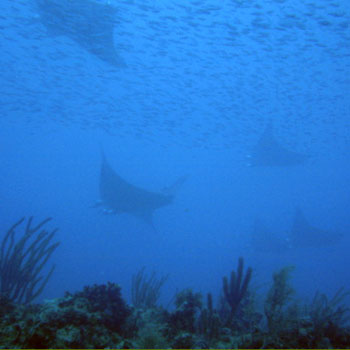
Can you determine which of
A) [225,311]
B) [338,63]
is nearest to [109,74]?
[338,63]

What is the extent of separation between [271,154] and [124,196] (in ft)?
50.6

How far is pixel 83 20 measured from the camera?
43.9 ft

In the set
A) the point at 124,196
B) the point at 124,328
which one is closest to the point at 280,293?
the point at 124,328

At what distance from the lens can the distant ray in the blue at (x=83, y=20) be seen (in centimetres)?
1277

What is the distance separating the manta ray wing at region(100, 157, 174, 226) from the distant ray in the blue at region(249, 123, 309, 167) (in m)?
13.1

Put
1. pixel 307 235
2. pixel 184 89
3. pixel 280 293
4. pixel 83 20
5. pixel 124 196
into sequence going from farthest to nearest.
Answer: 1. pixel 184 89
2. pixel 307 235
3. pixel 124 196
4. pixel 83 20
5. pixel 280 293

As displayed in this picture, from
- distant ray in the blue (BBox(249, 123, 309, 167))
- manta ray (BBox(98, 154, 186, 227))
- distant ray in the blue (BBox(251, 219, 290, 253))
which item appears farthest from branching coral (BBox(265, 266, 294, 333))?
distant ray in the blue (BBox(249, 123, 309, 167))

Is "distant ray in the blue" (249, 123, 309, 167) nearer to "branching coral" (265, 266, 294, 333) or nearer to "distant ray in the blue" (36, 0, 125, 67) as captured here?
"distant ray in the blue" (36, 0, 125, 67)

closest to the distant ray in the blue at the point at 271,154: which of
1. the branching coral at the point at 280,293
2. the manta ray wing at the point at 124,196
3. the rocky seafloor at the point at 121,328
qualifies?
the manta ray wing at the point at 124,196

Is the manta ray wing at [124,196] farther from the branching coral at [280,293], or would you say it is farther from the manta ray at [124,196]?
the branching coral at [280,293]

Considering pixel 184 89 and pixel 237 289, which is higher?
pixel 184 89

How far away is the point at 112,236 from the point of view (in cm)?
3325

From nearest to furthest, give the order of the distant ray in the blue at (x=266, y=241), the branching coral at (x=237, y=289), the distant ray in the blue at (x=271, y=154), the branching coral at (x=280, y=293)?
the branching coral at (x=280, y=293) < the branching coral at (x=237, y=289) < the distant ray in the blue at (x=266, y=241) < the distant ray in the blue at (x=271, y=154)

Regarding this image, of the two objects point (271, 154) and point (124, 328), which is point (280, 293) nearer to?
point (124, 328)
